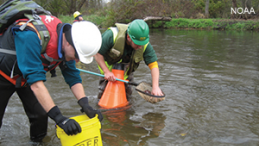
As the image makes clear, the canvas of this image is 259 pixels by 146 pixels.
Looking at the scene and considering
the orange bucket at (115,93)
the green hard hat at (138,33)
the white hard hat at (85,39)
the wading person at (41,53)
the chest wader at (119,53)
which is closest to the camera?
the wading person at (41,53)

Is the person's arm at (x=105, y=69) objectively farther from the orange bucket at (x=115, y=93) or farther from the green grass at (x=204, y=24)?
the green grass at (x=204, y=24)

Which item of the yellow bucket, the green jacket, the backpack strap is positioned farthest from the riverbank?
the backpack strap

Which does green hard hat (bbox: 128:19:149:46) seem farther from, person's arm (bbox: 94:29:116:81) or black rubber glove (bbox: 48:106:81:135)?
black rubber glove (bbox: 48:106:81:135)

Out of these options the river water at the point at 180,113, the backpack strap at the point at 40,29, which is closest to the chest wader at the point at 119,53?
the river water at the point at 180,113

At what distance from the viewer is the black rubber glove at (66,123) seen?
6.16ft

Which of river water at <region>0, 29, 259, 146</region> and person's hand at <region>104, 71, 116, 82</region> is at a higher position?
person's hand at <region>104, 71, 116, 82</region>

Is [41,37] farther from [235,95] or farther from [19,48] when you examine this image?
[235,95]

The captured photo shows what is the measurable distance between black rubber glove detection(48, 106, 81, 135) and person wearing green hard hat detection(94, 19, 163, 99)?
1.69 m

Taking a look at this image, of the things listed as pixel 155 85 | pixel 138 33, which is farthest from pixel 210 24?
pixel 138 33

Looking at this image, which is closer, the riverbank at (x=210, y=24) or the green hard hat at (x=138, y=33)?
the green hard hat at (x=138, y=33)

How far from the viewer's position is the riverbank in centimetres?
1973

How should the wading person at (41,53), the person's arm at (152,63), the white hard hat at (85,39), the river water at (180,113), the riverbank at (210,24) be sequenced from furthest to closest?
1. the riverbank at (210,24)
2. the person's arm at (152,63)
3. the river water at (180,113)
4. the white hard hat at (85,39)
5. the wading person at (41,53)

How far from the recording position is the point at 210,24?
21562 mm

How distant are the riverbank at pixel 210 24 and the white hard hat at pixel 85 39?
20510 millimetres
